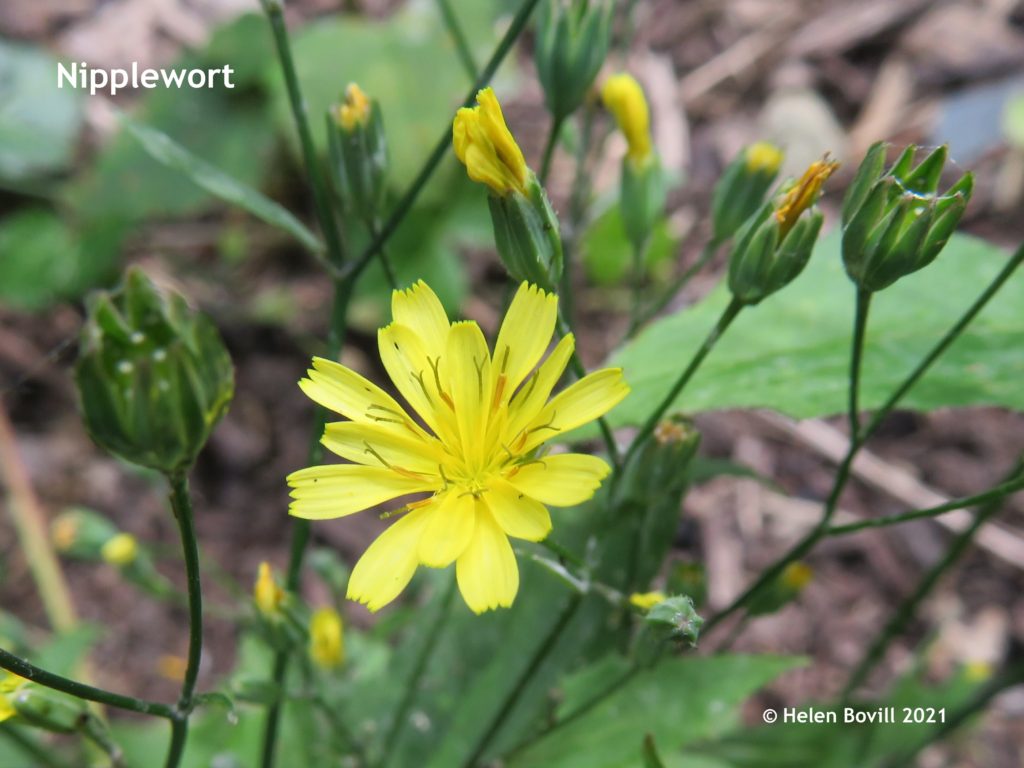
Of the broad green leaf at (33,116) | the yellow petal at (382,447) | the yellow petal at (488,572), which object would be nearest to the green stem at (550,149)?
the yellow petal at (382,447)

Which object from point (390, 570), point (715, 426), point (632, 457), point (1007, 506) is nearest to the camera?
point (390, 570)

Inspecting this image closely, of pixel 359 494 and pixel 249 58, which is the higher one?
pixel 249 58

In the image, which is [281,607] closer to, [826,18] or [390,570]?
[390,570]

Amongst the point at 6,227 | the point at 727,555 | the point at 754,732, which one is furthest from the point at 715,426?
the point at 6,227

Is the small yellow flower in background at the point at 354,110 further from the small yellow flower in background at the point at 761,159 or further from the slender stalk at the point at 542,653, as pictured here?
the slender stalk at the point at 542,653

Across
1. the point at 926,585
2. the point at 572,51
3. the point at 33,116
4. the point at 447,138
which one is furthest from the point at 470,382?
the point at 33,116

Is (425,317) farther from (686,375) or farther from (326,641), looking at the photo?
(326,641)

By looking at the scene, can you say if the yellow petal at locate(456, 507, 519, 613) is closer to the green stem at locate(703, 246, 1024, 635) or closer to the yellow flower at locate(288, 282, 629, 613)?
the yellow flower at locate(288, 282, 629, 613)
